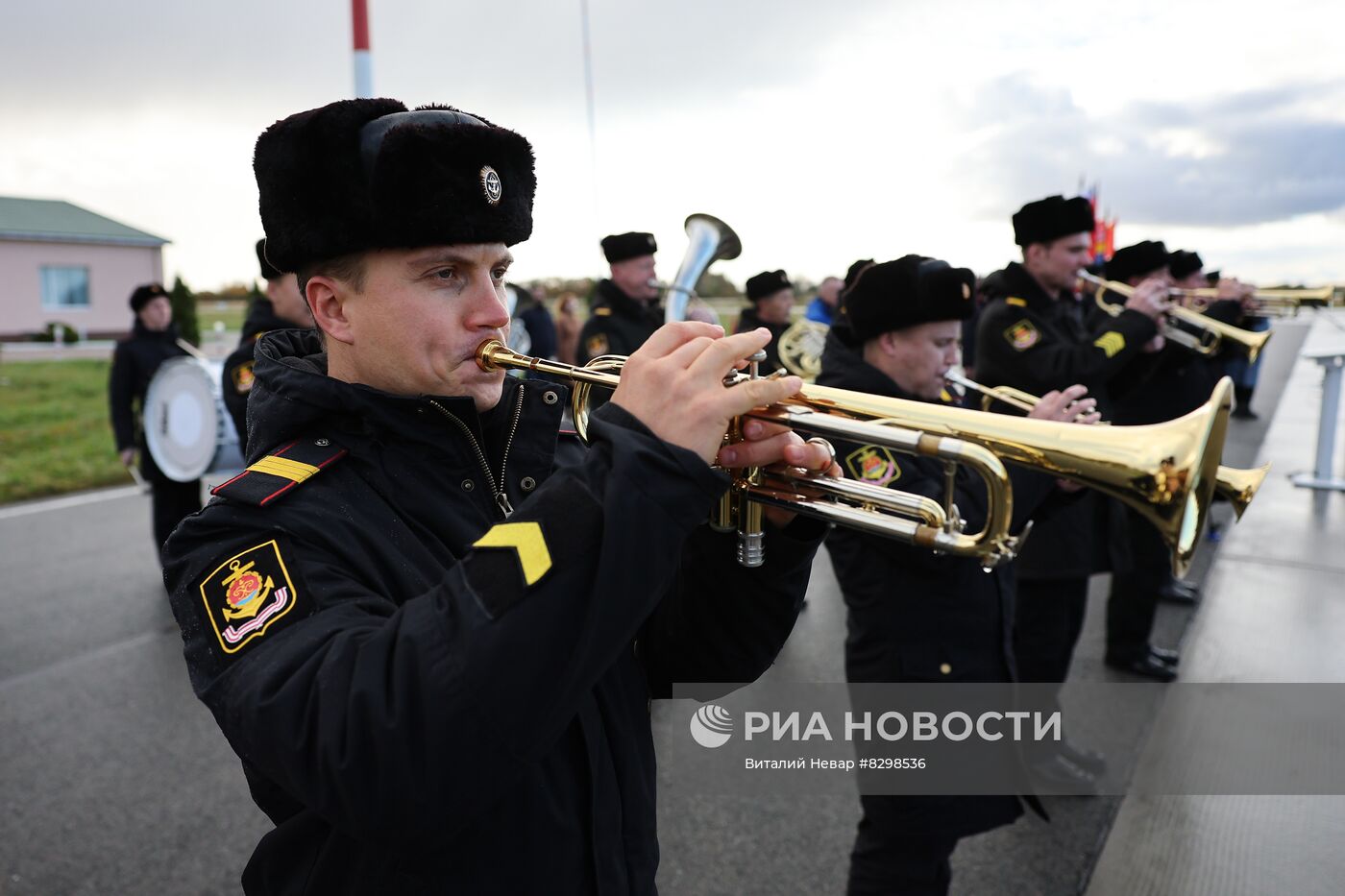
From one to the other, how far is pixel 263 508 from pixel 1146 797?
3653 millimetres

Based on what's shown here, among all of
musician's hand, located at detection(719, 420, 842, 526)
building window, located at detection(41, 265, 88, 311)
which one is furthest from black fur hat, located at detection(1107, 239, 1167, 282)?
building window, located at detection(41, 265, 88, 311)

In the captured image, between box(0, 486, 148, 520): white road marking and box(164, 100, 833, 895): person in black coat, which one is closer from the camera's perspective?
box(164, 100, 833, 895): person in black coat

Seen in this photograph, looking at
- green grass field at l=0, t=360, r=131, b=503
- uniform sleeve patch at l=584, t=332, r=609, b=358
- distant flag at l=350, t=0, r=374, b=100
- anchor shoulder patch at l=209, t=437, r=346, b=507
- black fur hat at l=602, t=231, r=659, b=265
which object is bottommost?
green grass field at l=0, t=360, r=131, b=503

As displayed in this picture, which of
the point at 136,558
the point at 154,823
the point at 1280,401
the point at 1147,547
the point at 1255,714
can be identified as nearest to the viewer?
the point at 154,823

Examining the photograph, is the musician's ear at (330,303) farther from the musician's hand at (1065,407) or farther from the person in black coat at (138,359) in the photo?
the person in black coat at (138,359)

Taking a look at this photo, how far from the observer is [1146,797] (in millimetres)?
3607

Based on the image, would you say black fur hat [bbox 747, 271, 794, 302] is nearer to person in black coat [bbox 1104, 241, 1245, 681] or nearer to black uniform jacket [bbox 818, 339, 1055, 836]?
person in black coat [bbox 1104, 241, 1245, 681]

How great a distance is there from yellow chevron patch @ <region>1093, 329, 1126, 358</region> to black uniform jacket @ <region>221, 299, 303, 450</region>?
3995mm

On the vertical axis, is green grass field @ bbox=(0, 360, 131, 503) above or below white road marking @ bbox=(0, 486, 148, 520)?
above

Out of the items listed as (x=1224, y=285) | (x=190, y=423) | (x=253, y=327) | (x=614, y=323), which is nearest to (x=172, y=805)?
(x=190, y=423)

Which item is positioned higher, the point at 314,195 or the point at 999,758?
the point at 314,195

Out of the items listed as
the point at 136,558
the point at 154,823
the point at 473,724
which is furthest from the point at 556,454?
the point at 136,558

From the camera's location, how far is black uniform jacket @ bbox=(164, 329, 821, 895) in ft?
3.46

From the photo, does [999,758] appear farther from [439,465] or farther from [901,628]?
[439,465]
